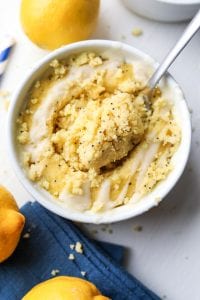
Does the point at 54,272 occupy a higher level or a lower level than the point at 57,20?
lower

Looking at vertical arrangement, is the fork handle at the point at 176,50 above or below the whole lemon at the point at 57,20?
above

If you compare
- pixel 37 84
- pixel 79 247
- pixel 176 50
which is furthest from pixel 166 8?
pixel 79 247

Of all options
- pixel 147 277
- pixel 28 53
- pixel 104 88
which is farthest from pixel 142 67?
pixel 147 277

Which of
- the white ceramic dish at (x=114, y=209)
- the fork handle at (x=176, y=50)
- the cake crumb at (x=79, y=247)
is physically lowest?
the cake crumb at (x=79, y=247)

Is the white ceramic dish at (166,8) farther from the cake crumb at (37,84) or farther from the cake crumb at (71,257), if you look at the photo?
the cake crumb at (71,257)

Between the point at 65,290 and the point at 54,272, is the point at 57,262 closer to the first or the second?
the point at 54,272

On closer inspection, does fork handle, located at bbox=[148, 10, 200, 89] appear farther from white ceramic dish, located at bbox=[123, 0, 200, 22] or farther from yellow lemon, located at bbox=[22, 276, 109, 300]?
yellow lemon, located at bbox=[22, 276, 109, 300]

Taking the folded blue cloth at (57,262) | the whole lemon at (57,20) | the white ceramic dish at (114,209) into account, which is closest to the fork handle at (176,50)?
the white ceramic dish at (114,209)
